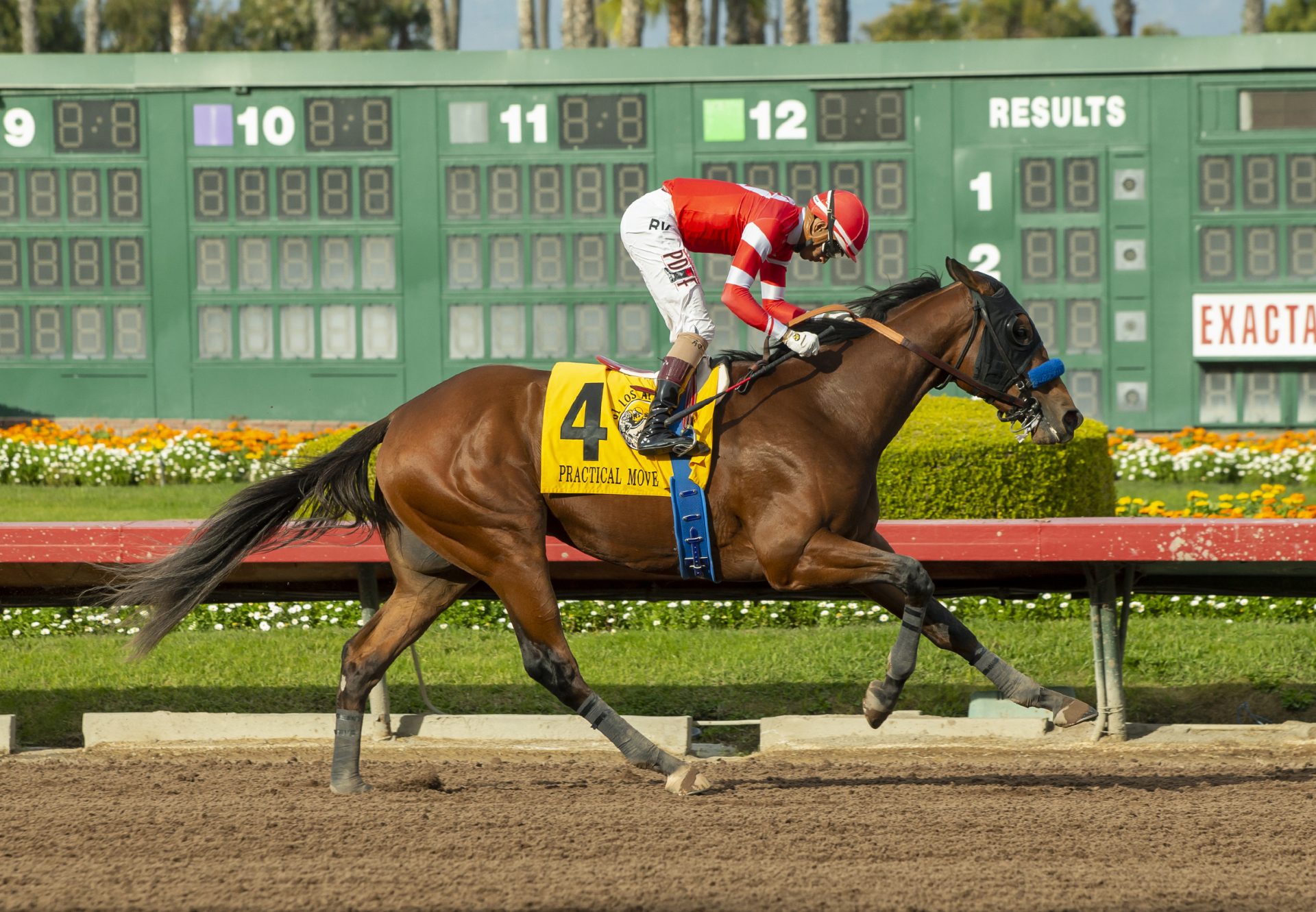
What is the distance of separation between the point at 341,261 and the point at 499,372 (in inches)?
323

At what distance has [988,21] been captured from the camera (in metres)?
48.0

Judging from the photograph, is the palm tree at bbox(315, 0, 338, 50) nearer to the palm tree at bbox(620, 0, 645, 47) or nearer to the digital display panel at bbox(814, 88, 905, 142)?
the palm tree at bbox(620, 0, 645, 47)

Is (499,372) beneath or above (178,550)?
above

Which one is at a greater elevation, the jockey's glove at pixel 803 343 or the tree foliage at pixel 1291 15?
the tree foliage at pixel 1291 15

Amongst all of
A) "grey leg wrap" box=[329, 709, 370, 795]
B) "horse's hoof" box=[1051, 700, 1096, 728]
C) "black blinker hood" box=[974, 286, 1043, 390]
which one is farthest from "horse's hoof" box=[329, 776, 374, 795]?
"black blinker hood" box=[974, 286, 1043, 390]

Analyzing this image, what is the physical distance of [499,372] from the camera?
5.36 m

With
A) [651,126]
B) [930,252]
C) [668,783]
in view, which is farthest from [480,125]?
[668,783]

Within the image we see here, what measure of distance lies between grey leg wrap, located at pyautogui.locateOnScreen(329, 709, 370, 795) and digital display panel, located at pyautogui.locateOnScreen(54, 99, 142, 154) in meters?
9.31

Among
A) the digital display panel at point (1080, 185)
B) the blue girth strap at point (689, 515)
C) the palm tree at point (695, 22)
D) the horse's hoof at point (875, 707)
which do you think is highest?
the palm tree at point (695, 22)

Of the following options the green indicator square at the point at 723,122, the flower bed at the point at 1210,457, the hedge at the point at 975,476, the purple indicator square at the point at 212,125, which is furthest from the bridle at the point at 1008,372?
the purple indicator square at the point at 212,125

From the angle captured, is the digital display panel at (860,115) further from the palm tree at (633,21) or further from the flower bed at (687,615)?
the palm tree at (633,21)

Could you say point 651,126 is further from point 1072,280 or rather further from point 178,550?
point 178,550

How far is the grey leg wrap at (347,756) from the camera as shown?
522 cm

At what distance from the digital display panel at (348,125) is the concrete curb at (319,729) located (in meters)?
7.67
